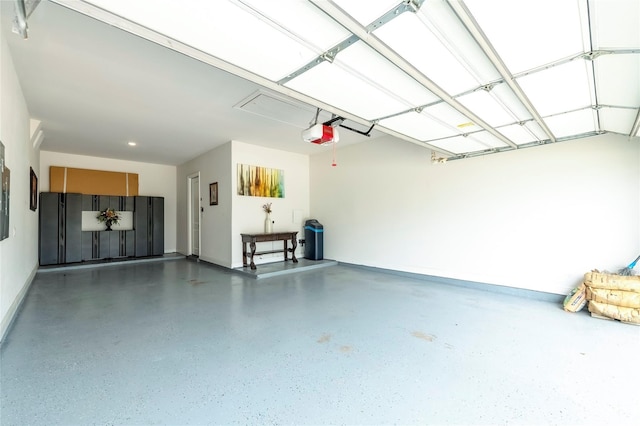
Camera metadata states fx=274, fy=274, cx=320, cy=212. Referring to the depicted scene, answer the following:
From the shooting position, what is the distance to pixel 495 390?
1.88m

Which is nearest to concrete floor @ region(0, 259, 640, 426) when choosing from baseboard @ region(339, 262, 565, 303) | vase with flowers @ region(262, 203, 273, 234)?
baseboard @ region(339, 262, 565, 303)

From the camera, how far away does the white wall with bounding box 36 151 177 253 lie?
6.86 m

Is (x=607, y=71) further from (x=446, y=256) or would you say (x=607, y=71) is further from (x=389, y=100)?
(x=446, y=256)

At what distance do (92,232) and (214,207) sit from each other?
3369 mm

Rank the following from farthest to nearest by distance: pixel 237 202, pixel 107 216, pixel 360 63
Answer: pixel 107 216 → pixel 237 202 → pixel 360 63

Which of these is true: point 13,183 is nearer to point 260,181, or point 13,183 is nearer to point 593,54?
point 260,181

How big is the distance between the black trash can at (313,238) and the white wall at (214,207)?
6.44 feet

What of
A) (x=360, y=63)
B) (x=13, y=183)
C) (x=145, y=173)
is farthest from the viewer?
(x=145, y=173)

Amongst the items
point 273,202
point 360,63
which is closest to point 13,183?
point 360,63

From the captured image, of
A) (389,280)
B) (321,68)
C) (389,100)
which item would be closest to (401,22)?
(321,68)

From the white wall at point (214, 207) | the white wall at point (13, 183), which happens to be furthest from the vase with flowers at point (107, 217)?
the white wall at point (13, 183)

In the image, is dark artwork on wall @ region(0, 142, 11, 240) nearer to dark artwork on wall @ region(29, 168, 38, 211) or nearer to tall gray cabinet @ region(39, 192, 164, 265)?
dark artwork on wall @ region(29, 168, 38, 211)

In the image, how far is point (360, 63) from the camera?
1.97 metres

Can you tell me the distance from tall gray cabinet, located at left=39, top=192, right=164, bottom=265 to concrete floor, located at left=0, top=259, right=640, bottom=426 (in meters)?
3.34
